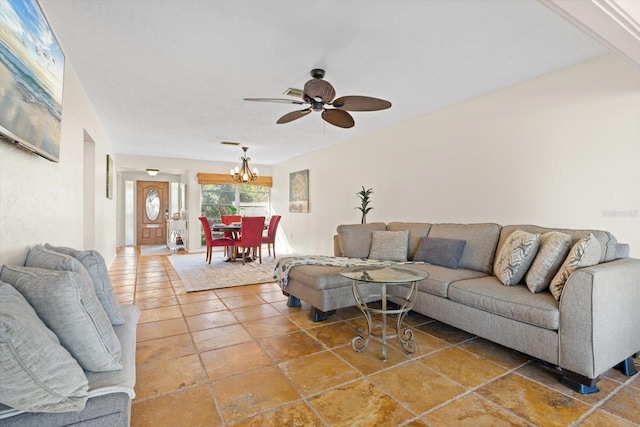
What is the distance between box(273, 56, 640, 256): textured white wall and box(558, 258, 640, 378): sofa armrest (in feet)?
2.99

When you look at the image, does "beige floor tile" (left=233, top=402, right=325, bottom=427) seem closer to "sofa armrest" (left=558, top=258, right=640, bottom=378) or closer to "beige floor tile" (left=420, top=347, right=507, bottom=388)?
"beige floor tile" (left=420, top=347, right=507, bottom=388)

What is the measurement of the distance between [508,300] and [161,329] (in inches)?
111

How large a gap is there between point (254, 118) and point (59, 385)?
402cm

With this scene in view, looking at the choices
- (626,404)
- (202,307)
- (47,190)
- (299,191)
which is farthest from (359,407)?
(299,191)

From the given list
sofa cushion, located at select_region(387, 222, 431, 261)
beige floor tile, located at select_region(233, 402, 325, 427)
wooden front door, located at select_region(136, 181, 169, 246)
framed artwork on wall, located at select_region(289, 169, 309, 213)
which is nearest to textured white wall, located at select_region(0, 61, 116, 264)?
beige floor tile, located at select_region(233, 402, 325, 427)

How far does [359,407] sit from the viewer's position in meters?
1.70

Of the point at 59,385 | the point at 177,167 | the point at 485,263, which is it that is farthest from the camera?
the point at 177,167

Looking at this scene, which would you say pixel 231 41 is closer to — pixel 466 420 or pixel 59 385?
pixel 59 385

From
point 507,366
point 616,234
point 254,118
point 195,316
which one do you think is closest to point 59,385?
point 195,316

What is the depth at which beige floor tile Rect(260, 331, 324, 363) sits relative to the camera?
2309mm

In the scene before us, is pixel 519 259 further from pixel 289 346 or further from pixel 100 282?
pixel 100 282

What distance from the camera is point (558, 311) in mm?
1948

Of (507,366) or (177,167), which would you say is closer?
(507,366)

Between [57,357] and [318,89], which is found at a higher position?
[318,89]
